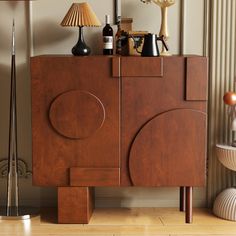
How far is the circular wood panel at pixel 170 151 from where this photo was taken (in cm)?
295

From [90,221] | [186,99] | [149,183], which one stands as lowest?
[90,221]

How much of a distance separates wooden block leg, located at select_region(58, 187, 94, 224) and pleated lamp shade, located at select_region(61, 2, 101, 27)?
97 centimetres

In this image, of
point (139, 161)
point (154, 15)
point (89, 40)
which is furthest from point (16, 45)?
point (139, 161)

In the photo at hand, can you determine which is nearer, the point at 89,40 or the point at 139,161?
the point at 139,161

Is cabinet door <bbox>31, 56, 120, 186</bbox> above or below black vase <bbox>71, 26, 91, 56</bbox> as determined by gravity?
below

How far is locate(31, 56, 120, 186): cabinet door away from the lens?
2924mm

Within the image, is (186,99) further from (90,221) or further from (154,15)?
(90,221)

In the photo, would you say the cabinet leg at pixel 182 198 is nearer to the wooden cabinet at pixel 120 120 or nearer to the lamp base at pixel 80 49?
the wooden cabinet at pixel 120 120

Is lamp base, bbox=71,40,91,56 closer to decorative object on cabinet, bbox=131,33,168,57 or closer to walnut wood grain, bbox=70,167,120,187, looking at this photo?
decorative object on cabinet, bbox=131,33,168,57

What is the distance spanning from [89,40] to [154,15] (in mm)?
443

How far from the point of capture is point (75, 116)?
2.94 m

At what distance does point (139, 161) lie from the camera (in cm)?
298

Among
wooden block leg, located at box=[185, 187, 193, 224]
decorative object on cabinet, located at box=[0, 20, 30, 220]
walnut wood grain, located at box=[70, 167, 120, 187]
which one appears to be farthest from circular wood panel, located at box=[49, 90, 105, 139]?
wooden block leg, located at box=[185, 187, 193, 224]

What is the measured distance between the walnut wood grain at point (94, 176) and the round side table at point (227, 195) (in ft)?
2.19
